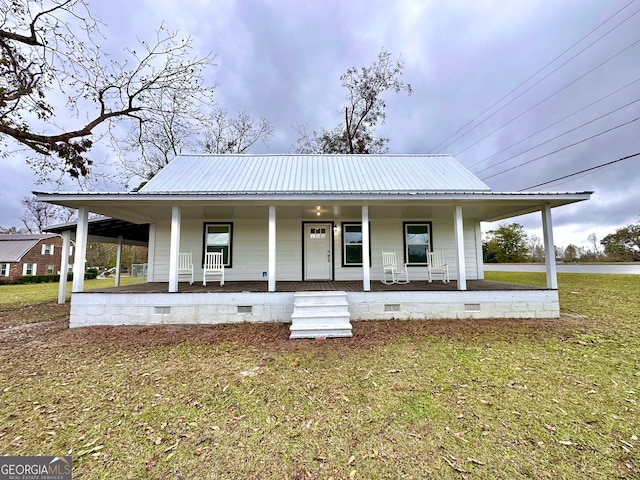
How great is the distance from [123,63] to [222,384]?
37.6 feet

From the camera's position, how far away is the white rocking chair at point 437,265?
7.86 metres

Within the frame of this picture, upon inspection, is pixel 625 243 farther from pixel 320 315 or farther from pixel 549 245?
pixel 320 315

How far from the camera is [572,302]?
8094mm

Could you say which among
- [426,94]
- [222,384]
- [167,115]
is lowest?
[222,384]

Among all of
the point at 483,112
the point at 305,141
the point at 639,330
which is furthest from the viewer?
the point at 305,141

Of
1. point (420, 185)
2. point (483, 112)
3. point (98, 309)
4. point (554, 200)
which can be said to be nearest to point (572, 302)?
point (554, 200)

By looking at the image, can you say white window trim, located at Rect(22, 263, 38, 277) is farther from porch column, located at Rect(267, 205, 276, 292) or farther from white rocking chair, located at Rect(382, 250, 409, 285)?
white rocking chair, located at Rect(382, 250, 409, 285)

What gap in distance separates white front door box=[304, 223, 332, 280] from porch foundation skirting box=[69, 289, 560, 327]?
8.51 feet

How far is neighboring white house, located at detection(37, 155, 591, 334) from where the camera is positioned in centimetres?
590

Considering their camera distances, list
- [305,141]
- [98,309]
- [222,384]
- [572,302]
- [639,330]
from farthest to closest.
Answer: [305,141], [572,302], [98,309], [639,330], [222,384]

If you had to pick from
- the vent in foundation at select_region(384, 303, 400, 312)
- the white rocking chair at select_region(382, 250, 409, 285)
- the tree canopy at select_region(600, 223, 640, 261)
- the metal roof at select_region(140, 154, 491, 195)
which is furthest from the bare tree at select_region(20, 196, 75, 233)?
the tree canopy at select_region(600, 223, 640, 261)

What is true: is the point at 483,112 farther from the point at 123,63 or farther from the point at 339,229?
the point at 123,63

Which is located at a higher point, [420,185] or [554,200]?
[420,185]

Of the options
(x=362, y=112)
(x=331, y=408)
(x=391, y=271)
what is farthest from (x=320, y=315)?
(x=362, y=112)
